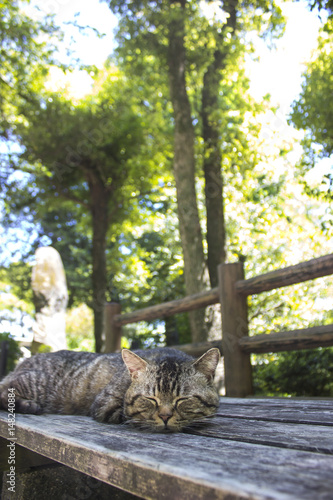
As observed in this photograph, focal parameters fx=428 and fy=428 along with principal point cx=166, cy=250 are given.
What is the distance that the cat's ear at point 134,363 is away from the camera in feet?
7.06

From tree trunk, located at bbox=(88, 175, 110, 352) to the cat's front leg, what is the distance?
9.13 meters

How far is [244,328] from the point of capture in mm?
4480

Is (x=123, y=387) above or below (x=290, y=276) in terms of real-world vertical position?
below

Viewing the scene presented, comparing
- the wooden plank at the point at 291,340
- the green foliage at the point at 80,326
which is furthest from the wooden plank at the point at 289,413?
the green foliage at the point at 80,326

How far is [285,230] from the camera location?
10742 mm

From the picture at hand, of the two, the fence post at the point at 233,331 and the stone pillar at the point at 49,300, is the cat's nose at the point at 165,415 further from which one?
the stone pillar at the point at 49,300

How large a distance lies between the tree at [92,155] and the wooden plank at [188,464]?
10.4 metres

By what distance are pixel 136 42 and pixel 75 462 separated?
1013cm

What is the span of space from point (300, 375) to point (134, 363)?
5108 mm

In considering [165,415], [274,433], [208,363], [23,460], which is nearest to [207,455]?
[274,433]

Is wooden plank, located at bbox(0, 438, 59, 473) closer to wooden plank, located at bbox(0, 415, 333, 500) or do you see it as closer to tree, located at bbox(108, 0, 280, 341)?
wooden plank, located at bbox(0, 415, 333, 500)

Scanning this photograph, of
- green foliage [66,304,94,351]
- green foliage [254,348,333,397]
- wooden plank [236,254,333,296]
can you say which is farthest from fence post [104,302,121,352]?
green foliage [66,304,94,351]

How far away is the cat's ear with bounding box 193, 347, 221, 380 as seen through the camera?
7.07 ft

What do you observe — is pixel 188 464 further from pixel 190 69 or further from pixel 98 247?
pixel 98 247
